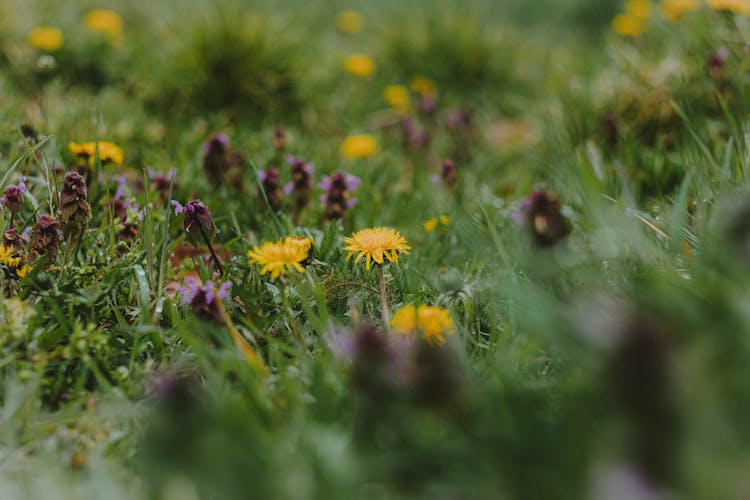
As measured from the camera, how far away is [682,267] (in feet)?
4.70

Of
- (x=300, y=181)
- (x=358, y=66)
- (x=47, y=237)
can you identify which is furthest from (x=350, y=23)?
(x=47, y=237)

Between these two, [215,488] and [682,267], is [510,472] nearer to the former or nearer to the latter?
[215,488]

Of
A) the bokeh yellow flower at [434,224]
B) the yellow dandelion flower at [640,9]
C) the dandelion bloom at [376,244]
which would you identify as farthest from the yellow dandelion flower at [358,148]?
the yellow dandelion flower at [640,9]

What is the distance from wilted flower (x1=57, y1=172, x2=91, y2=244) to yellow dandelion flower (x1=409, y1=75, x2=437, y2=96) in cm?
280

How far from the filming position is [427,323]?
1.30 meters

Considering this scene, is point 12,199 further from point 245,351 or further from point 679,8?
point 679,8

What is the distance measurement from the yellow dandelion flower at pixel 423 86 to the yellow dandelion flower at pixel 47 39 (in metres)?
1.99

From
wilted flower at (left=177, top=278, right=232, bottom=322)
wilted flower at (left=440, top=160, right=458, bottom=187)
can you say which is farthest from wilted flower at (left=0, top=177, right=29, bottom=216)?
wilted flower at (left=440, top=160, right=458, bottom=187)

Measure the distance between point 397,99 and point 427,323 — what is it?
262 cm

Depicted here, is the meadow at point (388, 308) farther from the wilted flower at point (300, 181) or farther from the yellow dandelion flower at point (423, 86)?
the yellow dandelion flower at point (423, 86)

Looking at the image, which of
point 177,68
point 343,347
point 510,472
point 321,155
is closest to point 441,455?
point 510,472

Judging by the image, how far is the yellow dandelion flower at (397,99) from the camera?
12.3 feet

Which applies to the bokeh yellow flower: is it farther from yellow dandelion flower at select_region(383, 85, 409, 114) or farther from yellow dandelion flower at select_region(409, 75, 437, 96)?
yellow dandelion flower at select_region(409, 75, 437, 96)

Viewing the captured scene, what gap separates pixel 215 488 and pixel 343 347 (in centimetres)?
45
